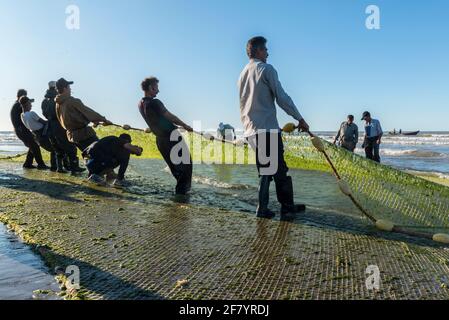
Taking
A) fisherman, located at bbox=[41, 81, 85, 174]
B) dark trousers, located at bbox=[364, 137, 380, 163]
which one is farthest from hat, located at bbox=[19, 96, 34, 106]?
dark trousers, located at bbox=[364, 137, 380, 163]

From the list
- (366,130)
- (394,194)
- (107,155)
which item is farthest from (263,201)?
(366,130)

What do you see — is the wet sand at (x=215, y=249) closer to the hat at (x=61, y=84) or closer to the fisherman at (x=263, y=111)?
the fisherman at (x=263, y=111)

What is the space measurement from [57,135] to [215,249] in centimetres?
775

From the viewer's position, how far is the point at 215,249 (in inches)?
160

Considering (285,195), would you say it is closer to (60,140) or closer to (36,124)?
(60,140)

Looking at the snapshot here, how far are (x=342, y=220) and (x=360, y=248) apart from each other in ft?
4.99

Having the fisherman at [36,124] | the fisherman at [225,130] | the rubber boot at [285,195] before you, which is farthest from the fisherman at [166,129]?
the fisherman at [225,130]

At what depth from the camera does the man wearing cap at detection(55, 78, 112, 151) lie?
29.2ft

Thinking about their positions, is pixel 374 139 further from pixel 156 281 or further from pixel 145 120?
pixel 156 281

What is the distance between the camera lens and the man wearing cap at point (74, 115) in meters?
8.89

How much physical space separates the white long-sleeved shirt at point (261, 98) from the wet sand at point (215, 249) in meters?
1.29

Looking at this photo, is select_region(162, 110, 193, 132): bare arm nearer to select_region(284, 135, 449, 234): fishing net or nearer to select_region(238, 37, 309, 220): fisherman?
select_region(238, 37, 309, 220): fisherman

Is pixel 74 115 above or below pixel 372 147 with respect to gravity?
above

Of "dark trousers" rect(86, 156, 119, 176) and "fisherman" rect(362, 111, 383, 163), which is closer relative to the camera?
"dark trousers" rect(86, 156, 119, 176)
